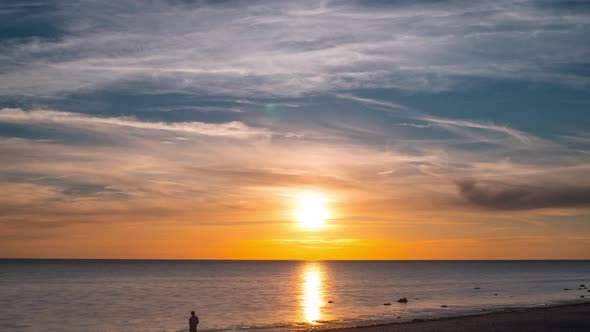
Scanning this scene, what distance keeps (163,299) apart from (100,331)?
40462mm

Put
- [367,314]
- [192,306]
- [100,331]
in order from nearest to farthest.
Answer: [100,331] → [367,314] → [192,306]

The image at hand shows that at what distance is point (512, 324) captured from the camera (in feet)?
164

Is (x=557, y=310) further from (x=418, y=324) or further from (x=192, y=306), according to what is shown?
(x=192, y=306)

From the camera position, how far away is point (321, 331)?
172ft

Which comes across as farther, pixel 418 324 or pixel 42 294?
pixel 42 294

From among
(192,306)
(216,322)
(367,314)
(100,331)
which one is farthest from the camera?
(192,306)

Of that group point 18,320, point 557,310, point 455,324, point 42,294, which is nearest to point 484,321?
point 455,324

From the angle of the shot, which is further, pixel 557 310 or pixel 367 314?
pixel 367 314

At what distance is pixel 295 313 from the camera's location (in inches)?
2950

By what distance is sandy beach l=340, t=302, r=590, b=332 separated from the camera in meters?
46.8

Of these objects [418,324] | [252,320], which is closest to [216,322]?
[252,320]

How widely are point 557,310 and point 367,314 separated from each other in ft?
74.6

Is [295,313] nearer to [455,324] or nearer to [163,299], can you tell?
[455,324]

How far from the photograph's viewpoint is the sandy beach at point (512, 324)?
46.8 metres
